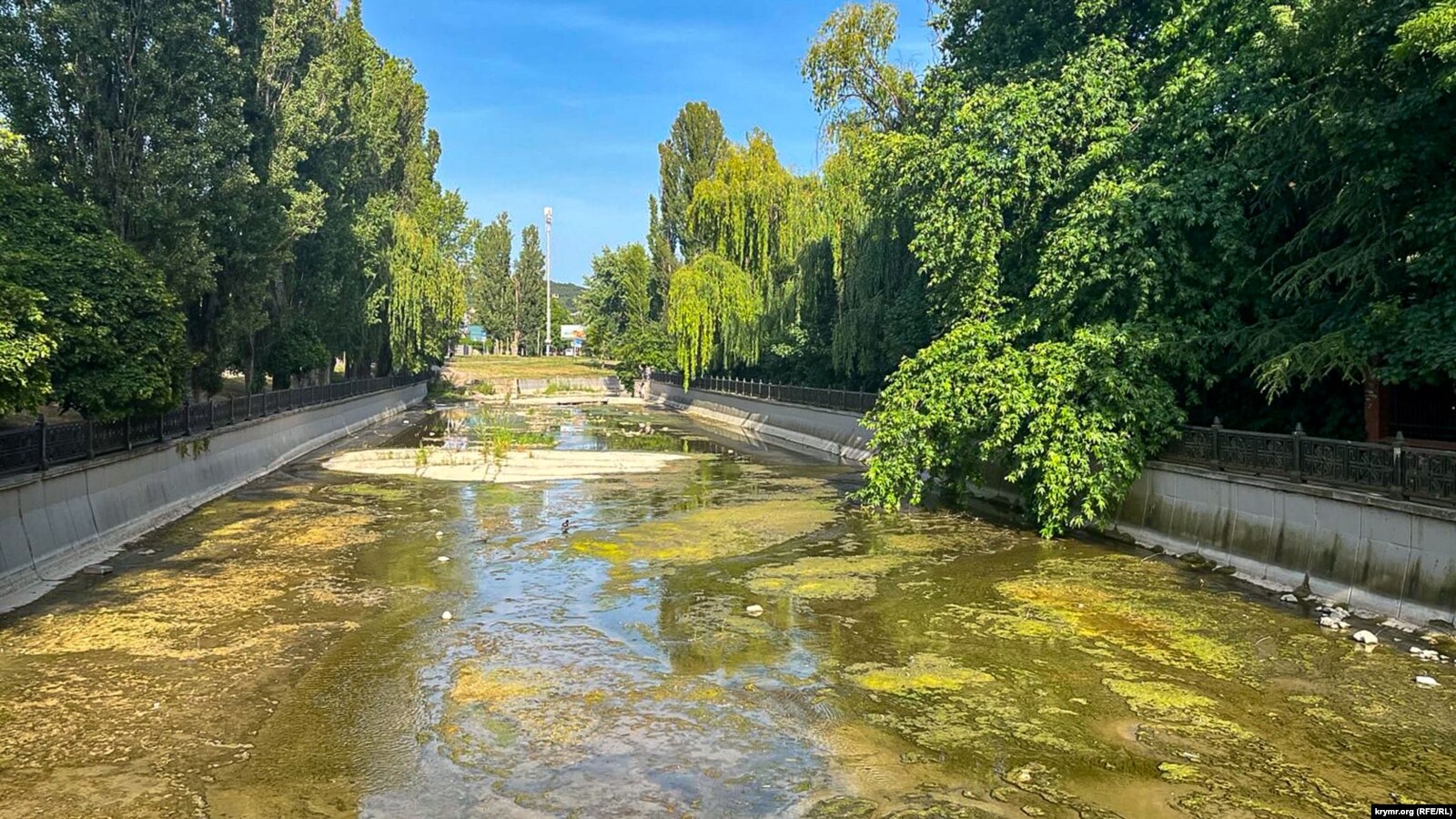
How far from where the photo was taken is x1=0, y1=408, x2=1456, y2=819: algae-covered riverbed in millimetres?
7051

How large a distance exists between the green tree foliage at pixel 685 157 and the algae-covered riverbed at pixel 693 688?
55293 mm

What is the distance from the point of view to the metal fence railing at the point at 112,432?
14250mm

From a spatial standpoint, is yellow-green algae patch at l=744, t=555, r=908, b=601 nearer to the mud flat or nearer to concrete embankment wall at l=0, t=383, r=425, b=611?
concrete embankment wall at l=0, t=383, r=425, b=611

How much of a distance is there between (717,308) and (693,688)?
42416 mm

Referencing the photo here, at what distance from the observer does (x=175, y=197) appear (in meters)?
22.9

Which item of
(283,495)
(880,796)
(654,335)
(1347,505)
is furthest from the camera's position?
(654,335)

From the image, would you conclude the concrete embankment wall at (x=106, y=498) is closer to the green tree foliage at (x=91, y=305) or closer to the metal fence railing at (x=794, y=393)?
the green tree foliage at (x=91, y=305)

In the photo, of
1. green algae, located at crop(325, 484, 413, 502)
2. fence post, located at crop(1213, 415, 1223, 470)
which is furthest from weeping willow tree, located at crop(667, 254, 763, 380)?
fence post, located at crop(1213, 415, 1223, 470)

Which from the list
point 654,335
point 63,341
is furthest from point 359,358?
point 63,341

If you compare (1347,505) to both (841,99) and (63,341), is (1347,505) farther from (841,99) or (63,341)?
(841,99)

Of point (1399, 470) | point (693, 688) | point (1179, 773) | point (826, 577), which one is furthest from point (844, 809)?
point (1399, 470)

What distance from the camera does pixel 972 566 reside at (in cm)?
1561

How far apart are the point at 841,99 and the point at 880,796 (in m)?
32.3

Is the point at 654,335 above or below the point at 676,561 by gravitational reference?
above
